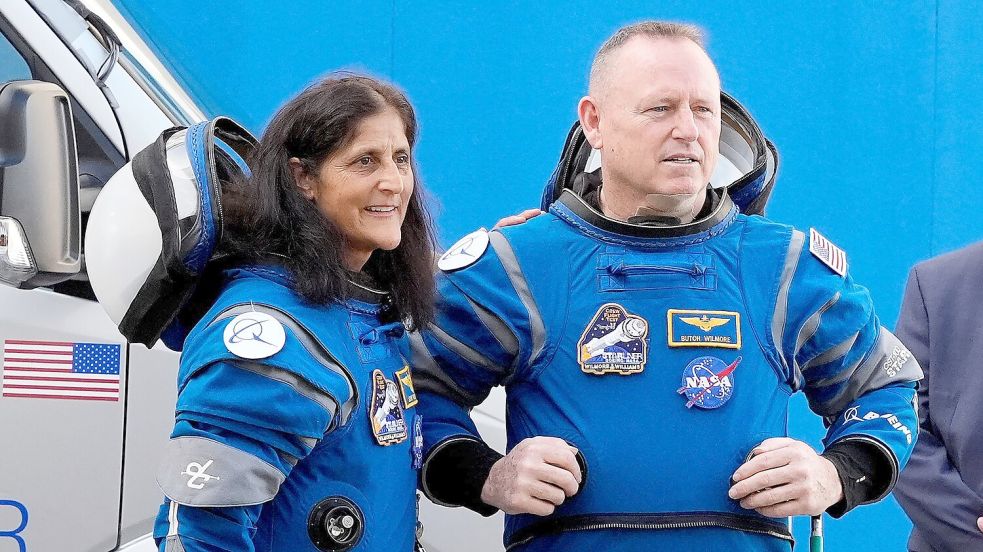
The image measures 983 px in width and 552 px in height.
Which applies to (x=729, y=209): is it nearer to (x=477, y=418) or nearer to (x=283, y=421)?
(x=477, y=418)

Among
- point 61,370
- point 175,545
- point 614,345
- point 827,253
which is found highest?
point 827,253

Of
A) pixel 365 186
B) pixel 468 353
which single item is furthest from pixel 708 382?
pixel 365 186

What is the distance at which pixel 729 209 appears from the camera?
7.52 feet

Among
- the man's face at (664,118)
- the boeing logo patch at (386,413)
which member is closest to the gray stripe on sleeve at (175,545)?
the boeing logo patch at (386,413)

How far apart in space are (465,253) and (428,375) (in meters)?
0.26

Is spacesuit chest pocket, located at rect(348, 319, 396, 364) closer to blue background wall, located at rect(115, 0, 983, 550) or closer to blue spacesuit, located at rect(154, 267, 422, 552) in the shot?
blue spacesuit, located at rect(154, 267, 422, 552)

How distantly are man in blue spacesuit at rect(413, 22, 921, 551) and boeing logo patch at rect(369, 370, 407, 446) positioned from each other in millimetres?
250

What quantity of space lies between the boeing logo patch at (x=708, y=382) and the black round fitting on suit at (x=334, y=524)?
0.67 meters

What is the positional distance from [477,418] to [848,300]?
3.31 ft

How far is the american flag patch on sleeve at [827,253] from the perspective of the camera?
2217mm

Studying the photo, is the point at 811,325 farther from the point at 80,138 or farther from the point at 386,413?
the point at 80,138

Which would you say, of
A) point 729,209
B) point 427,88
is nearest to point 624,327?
point 729,209

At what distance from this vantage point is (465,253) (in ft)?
7.45

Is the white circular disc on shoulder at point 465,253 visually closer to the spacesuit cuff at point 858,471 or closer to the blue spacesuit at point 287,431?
the blue spacesuit at point 287,431
